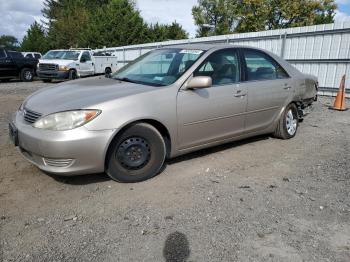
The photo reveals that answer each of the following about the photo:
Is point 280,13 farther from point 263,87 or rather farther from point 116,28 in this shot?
point 263,87

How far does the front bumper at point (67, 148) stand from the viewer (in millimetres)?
3553

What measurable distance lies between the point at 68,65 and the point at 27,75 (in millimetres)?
3115

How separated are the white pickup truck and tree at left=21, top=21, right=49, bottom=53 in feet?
129

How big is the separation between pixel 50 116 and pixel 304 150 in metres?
3.92

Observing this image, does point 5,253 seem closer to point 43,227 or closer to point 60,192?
point 43,227

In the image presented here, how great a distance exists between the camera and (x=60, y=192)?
3.79 metres

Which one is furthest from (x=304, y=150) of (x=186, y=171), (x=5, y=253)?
(x=5, y=253)

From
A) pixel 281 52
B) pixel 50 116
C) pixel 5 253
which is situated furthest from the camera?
pixel 281 52

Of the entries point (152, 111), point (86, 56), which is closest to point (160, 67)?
point (152, 111)

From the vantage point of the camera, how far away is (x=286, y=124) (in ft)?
19.7

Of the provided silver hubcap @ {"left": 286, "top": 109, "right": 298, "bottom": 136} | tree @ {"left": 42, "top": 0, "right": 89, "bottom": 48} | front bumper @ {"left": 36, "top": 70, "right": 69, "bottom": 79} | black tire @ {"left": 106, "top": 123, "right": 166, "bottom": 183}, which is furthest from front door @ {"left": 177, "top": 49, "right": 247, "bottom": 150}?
tree @ {"left": 42, "top": 0, "right": 89, "bottom": 48}

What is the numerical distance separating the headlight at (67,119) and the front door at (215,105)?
3.72ft

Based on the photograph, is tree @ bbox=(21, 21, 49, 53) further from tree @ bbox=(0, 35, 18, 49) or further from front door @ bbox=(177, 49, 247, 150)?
front door @ bbox=(177, 49, 247, 150)

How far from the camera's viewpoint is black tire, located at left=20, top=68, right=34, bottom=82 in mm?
19844
